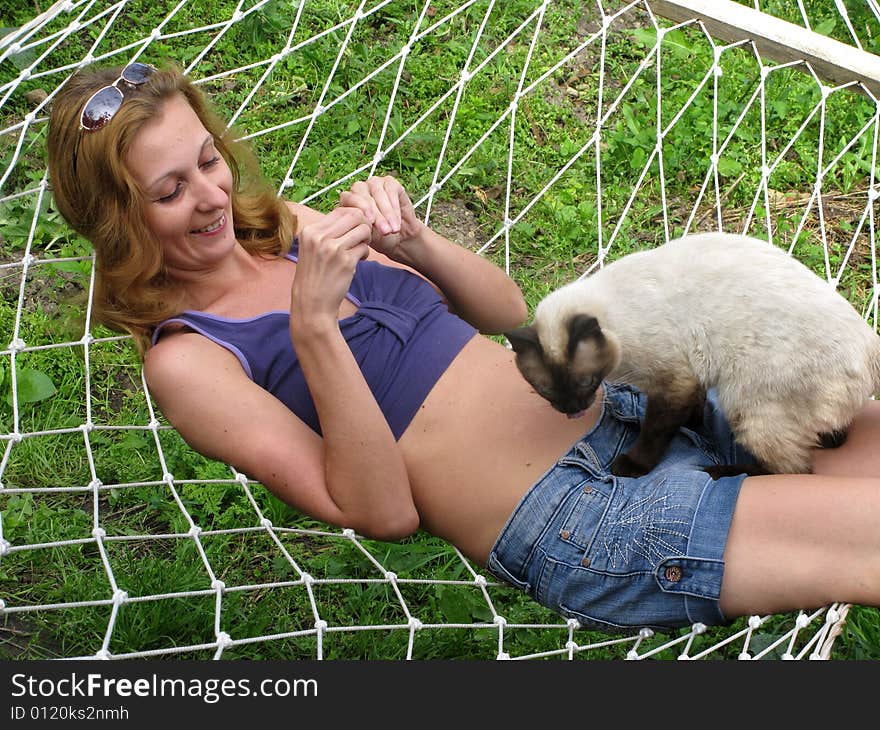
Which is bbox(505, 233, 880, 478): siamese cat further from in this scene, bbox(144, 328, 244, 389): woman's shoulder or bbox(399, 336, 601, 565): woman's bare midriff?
bbox(144, 328, 244, 389): woman's shoulder

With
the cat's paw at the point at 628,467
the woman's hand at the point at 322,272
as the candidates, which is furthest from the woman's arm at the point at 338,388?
the cat's paw at the point at 628,467

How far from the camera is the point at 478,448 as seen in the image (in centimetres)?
213

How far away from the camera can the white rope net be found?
2.62 metres

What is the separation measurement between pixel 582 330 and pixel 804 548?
61cm

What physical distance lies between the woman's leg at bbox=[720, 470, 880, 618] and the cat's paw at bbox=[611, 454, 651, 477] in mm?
265

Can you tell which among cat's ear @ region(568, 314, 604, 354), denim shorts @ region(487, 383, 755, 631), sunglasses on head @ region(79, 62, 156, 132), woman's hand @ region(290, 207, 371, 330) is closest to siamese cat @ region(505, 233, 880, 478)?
cat's ear @ region(568, 314, 604, 354)

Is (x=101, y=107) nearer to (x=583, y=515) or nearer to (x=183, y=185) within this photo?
(x=183, y=185)

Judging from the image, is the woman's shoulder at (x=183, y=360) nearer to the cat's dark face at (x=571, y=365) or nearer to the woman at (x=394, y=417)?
the woman at (x=394, y=417)

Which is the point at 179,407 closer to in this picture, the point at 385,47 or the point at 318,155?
the point at 318,155

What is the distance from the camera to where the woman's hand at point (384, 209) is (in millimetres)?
2234

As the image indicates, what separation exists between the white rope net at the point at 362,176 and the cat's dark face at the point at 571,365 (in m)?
0.49

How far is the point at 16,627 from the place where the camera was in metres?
2.63

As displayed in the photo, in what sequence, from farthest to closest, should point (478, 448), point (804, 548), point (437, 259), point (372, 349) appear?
point (437, 259), point (372, 349), point (478, 448), point (804, 548)

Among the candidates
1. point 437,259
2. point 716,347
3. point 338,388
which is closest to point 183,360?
point 338,388
